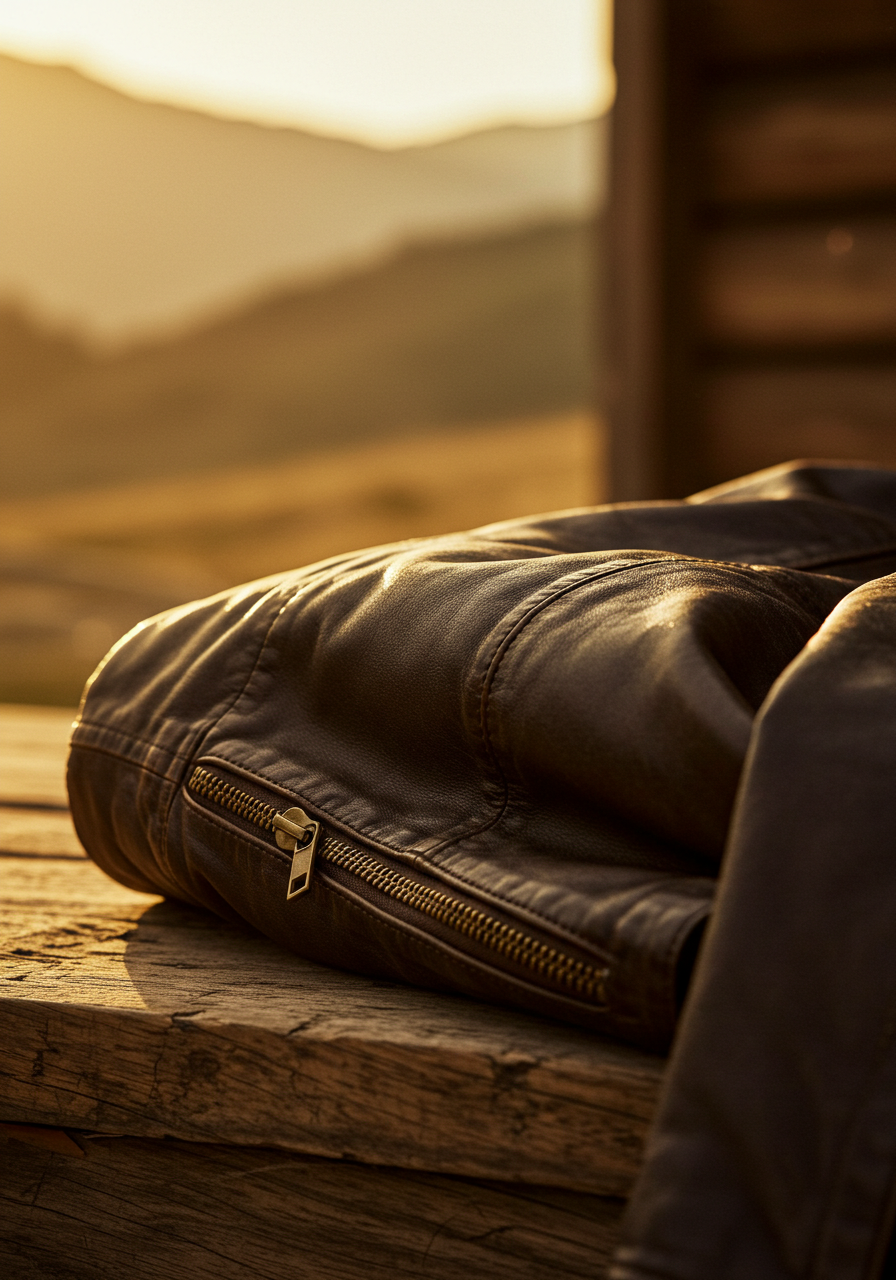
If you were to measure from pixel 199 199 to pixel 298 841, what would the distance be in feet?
29.9

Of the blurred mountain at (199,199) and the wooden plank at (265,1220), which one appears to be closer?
the wooden plank at (265,1220)

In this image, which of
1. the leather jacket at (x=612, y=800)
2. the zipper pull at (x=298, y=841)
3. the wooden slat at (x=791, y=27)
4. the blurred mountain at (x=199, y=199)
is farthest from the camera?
the blurred mountain at (x=199, y=199)

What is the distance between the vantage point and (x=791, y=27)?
93.2 inches

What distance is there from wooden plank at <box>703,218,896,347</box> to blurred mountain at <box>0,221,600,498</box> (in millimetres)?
6541

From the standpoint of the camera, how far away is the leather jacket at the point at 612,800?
494 millimetres

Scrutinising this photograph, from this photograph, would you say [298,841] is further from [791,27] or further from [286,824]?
[791,27]

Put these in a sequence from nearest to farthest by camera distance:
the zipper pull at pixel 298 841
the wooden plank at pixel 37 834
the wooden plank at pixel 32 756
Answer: the zipper pull at pixel 298 841 < the wooden plank at pixel 37 834 < the wooden plank at pixel 32 756

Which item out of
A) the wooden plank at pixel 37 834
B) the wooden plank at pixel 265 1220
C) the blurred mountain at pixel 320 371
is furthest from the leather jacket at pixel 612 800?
the blurred mountain at pixel 320 371

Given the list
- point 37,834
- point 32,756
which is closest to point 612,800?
point 37,834

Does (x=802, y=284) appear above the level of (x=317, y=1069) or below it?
above

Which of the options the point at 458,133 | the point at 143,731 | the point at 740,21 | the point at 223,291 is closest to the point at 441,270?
the point at 458,133

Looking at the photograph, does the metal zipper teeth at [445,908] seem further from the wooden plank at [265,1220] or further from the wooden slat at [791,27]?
the wooden slat at [791,27]

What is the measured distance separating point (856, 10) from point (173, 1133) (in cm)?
242

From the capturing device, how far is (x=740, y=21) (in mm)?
2404
